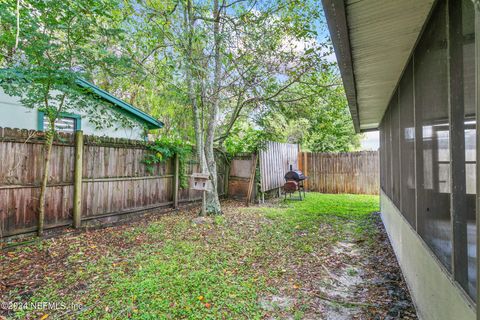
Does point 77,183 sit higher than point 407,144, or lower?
lower

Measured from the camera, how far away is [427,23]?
204 cm

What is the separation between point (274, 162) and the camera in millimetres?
9820

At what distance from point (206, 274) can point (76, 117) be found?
20.7 ft

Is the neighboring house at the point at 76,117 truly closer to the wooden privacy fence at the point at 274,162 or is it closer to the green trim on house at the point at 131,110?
the green trim on house at the point at 131,110

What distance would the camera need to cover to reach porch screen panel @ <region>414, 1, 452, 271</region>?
5.51ft

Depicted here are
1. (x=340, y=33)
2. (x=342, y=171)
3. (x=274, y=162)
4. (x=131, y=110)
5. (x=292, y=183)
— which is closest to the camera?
(x=340, y=33)

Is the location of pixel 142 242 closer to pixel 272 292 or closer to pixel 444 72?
pixel 272 292

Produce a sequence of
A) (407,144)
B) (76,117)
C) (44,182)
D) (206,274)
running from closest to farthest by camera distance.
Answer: (407,144), (206,274), (44,182), (76,117)

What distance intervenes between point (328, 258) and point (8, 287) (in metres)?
4.26

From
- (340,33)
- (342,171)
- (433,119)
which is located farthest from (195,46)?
(342,171)

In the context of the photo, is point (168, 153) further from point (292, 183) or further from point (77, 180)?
point (292, 183)

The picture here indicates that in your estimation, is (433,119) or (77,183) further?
(77,183)

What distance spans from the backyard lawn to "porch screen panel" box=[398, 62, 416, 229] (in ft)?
3.25

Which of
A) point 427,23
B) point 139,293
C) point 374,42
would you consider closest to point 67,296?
point 139,293
